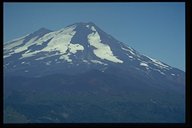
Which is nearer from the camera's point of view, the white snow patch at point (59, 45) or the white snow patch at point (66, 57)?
the white snow patch at point (59, 45)

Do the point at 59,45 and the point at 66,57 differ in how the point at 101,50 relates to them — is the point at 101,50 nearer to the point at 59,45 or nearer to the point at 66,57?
the point at 66,57

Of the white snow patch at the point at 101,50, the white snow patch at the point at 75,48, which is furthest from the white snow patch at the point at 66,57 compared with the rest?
the white snow patch at the point at 101,50

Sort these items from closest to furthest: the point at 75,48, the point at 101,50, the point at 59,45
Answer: the point at 101,50 < the point at 59,45 < the point at 75,48

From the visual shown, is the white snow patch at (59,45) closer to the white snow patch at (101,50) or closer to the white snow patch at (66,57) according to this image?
the white snow patch at (66,57)

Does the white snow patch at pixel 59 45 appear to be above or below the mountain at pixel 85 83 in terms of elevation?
above

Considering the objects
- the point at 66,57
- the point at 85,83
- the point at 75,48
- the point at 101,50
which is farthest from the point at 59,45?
the point at 85,83
